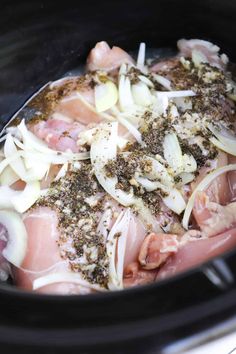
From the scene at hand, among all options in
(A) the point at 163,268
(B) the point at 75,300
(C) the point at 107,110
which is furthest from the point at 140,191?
(B) the point at 75,300

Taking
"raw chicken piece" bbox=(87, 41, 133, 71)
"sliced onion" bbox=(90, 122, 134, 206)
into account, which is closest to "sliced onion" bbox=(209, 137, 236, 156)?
"sliced onion" bbox=(90, 122, 134, 206)

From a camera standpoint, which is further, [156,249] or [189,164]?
[189,164]

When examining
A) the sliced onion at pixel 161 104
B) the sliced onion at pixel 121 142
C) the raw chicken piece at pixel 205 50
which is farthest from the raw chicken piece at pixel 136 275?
the raw chicken piece at pixel 205 50

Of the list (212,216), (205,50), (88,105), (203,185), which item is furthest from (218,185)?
(205,50)

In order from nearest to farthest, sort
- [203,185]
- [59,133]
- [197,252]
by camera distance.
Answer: [197,252], [203,185], [59,133]

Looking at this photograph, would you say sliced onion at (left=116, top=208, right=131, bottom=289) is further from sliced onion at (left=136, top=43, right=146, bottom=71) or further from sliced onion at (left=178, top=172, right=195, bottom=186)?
sliced onion at (left=136, top=43, right=146, bottom=71)

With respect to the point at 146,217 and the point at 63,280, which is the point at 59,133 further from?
the point at 63,280
